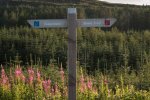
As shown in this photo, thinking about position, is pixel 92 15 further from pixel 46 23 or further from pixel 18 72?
pixel 46 23

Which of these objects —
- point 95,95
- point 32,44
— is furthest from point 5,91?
point 32,44

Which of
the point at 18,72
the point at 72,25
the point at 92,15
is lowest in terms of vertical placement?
the point at 92,15

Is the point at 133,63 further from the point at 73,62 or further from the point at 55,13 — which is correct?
the point at 55,13

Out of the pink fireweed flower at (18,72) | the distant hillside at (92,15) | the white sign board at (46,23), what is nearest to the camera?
the white sign board at (46,23)

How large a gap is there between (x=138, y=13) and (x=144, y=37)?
20050 millimetres

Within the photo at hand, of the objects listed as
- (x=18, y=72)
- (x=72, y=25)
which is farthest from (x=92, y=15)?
(x=72, y=25)

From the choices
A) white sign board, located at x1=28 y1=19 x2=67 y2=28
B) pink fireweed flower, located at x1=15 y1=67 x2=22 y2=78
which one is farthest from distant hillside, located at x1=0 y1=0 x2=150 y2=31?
white sign board, located at x1=28 y1=19 x2=67 y2=28

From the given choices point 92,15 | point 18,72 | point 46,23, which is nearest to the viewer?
point 46,23

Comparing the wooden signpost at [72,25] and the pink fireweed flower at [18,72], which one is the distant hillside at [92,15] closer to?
the pink fireweed flower at [18,72]

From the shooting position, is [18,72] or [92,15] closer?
[18,72]

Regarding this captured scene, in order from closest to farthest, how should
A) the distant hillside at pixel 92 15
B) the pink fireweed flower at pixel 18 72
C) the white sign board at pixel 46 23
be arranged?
the white sign board at pixel 46 23, the pink fireweed flower at pixel 18 72, the distant hillside at pixel 92 15

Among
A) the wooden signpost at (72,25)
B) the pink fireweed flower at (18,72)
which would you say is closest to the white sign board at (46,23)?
the wooden signpost at (72,25)

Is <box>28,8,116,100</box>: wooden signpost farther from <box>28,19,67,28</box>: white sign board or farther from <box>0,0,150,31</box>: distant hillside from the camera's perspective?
<box>0,0,150,31</box>: distant hillside

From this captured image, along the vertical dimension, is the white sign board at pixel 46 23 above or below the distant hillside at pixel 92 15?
above
